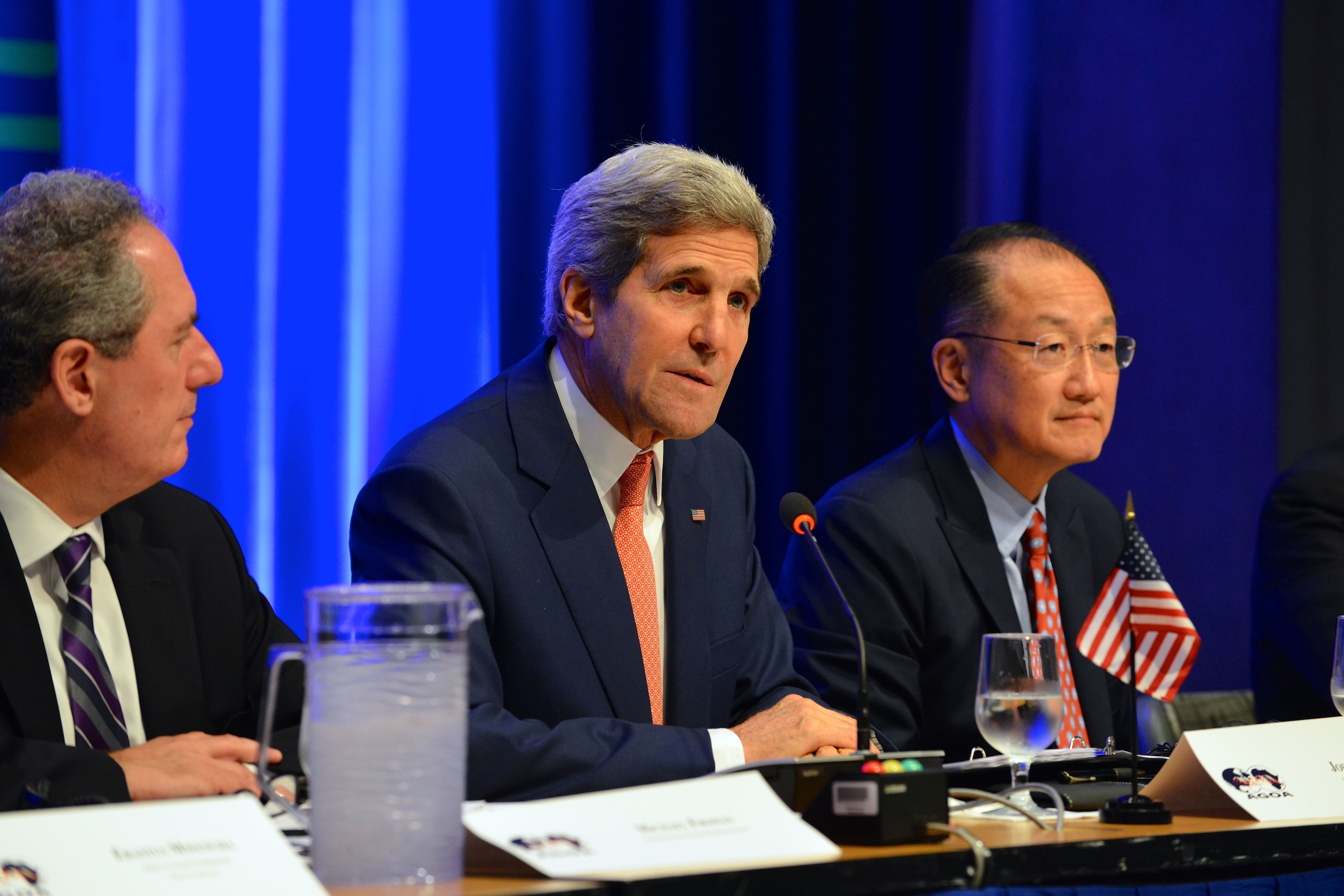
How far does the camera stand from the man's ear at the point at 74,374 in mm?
1763

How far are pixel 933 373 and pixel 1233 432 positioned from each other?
6.03ft

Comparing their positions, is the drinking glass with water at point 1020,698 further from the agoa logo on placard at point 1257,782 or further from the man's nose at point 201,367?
the man's nose at point 201,367

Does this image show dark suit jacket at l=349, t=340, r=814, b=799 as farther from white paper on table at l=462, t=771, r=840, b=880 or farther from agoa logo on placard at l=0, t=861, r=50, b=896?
agoa logo on placard at l=0, t=861, r=50, b=896

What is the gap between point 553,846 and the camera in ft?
3.68

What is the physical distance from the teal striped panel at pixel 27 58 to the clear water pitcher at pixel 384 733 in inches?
91.1

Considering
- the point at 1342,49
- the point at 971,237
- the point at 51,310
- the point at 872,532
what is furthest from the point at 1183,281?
the point at 51,310

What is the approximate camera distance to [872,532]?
2670 millimetres

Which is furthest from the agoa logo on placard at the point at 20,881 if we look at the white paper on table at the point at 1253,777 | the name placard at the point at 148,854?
the white paper on table at the point at 1253,777

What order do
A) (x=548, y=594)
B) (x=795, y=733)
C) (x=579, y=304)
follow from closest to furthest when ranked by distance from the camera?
(x=795, y=733), (x=548, y=594), (x=579, y=304)

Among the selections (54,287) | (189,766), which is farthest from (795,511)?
(54,287)

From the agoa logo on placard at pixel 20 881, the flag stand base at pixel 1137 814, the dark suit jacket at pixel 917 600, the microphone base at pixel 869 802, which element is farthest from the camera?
the dark suit jacket at pixel 917 600

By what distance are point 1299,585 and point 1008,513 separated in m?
0.61

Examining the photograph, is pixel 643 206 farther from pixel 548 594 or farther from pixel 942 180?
pixel 942 180

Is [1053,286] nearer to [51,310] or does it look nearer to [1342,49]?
[51,310]
